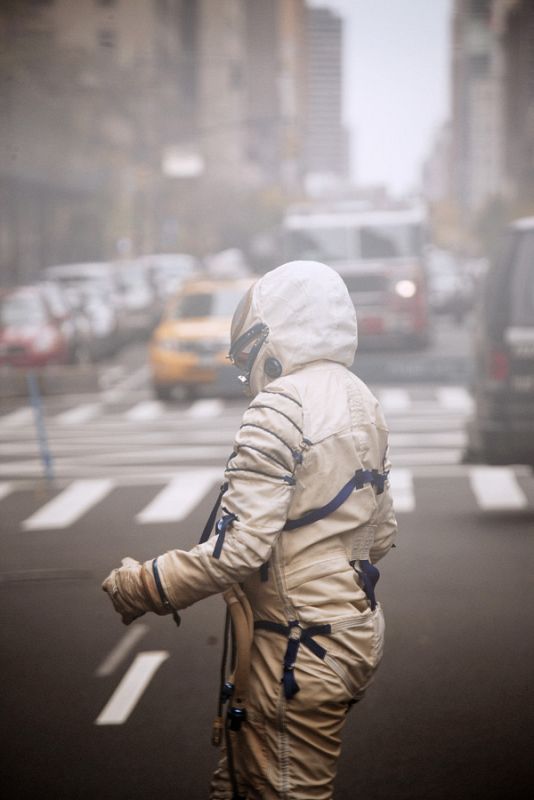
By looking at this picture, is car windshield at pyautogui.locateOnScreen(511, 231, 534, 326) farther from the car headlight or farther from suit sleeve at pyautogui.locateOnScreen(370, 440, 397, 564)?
the car headlight

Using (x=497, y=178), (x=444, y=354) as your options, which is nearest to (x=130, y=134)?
(x=444, y=354)

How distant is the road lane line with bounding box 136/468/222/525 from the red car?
10604mm

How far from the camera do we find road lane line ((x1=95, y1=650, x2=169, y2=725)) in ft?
20.8

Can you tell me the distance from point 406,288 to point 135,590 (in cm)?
2531

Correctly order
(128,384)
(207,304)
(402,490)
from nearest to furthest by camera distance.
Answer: (402,490)
(207,304)
(128,384)

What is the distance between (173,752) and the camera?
5809mm

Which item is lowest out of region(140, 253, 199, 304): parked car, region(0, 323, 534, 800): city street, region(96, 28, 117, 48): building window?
region(140, 253, 199, 304): parked car

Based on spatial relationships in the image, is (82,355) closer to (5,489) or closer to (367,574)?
(5,489)

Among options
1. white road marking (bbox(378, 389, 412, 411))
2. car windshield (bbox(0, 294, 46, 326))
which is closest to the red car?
car windshield (bbox(0, 294, 46, 326))

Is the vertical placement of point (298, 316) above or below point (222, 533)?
above

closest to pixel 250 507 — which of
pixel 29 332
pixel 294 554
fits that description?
pixel 294 554

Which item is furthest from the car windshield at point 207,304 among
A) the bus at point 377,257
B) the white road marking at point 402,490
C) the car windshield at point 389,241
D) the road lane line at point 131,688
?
the road lane line at point 131,688

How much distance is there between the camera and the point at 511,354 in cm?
1103

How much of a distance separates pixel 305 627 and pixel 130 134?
2313 inches
